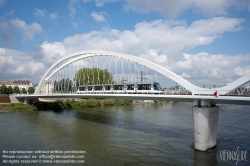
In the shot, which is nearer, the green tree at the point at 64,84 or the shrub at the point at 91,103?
the green tree at the point at 64,84

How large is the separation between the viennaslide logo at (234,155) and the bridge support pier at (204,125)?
110 cm

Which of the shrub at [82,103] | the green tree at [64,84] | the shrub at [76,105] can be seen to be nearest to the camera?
the green tree at [64,84]

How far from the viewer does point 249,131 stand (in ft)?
68.0

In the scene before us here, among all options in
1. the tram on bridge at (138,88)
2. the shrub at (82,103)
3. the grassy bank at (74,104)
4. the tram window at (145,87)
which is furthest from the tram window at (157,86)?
the shrub at (82,103)

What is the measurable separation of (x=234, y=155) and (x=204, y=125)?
→ 2747 millimetres

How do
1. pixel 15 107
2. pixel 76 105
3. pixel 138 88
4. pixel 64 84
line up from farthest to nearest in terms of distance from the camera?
1. pixel 76 105
2. pixel 64 84
3. pixel 15 107
4. pixel 138 88

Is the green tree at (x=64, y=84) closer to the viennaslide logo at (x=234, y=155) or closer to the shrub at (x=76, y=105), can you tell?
the shrub at (x=76, y=105)

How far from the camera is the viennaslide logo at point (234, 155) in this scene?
13.7 m

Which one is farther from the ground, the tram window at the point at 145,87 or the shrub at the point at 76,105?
the tram window at the point at 145,87

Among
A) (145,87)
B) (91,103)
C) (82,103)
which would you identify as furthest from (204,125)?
(91,103)

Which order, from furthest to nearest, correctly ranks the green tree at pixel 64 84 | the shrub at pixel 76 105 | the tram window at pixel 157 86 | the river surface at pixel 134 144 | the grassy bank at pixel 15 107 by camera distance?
the shrub at pixel 76 105, the green tree at pixel 64 84, the grassy bank at pixel 15 107, the tram window at pixel 157 86, the river surface at pixel 134 144

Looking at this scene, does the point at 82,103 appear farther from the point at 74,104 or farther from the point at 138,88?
the point at 138,88

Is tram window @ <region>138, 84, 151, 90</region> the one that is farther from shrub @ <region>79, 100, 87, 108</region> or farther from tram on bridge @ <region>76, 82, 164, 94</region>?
shrub @ <region>79, 100, 87, 108</region>

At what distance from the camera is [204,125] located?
48.3 feet
